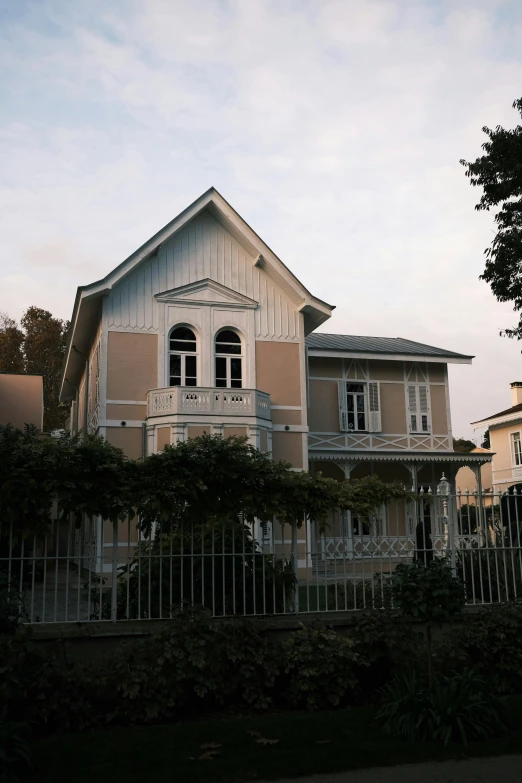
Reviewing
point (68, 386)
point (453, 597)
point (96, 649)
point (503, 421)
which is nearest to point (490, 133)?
point (453, 597)

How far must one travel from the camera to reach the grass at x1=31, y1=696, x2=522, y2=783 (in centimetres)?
532

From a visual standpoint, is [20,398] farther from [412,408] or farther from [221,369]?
[412,408]

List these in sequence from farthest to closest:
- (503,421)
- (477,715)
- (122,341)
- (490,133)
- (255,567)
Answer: (503,421), (122,341), (490,133), (255,567), (477,715)

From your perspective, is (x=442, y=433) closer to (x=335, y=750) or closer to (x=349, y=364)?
(x=349, y=364)

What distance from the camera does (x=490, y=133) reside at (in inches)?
625

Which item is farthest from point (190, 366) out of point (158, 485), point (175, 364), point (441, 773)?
point (441, 773)

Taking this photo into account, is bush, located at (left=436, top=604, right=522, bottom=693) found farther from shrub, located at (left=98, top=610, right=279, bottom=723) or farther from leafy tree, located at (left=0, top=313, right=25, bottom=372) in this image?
leafy tree, located at (left=0, top=313, right=25, bottom=372)

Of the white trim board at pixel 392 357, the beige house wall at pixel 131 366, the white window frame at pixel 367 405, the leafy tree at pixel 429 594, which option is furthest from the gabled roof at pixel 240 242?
the leafy tree at pixel 429 594

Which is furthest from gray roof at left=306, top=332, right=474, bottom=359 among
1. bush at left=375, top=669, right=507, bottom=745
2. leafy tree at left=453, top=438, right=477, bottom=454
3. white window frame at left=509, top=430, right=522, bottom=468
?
leafy tree at left=453, top=438, right=477, bottom=454

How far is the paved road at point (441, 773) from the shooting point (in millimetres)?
5293

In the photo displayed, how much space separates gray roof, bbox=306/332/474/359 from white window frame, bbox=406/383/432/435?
1.32 m

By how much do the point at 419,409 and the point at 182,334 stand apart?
9.87m

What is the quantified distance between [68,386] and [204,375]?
11378mm

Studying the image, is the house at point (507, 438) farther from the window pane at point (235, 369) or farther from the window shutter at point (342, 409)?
the window pane at point (235, 369)
